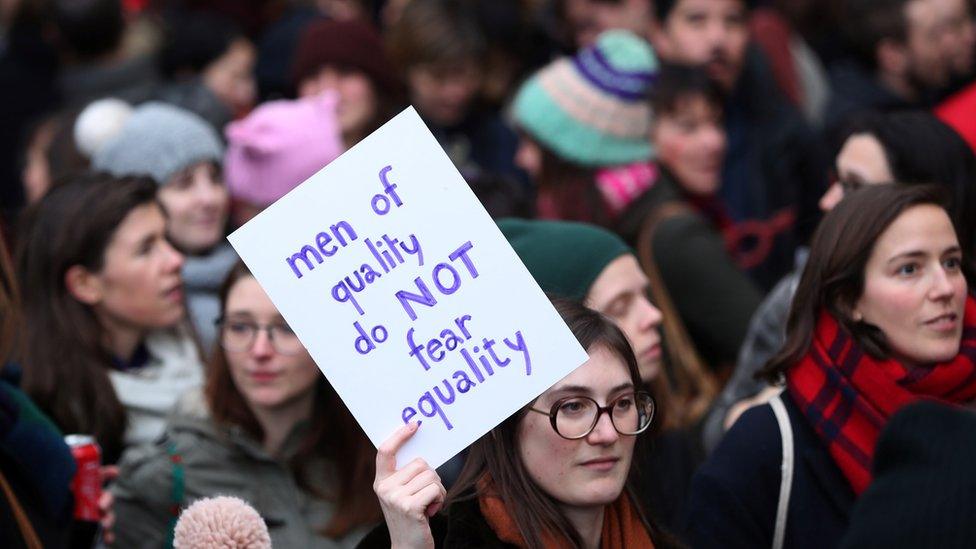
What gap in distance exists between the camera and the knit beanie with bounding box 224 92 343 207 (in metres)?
6.25

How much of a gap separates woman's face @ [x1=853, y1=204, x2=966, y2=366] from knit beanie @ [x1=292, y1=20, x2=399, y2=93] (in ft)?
12.9

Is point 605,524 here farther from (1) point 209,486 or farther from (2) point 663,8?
(2) point 663,8

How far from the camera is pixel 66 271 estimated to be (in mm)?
4754

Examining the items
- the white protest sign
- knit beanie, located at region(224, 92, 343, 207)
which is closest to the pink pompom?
the white protest sign

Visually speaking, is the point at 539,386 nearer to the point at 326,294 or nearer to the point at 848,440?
the point at 326,294

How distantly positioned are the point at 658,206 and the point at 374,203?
251 cm

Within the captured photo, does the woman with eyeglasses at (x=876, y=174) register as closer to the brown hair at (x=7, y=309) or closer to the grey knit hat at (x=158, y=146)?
the brown hair at (x=7, y=309)

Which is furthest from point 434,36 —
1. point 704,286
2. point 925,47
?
point 704,286

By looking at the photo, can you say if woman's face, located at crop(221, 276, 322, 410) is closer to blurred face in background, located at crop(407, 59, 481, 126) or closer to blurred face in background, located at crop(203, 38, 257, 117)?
blurred face in background, located at crop(407, 59, 481, 126)

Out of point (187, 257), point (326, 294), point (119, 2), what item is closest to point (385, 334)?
point (326, 294)

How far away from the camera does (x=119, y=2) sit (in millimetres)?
7883

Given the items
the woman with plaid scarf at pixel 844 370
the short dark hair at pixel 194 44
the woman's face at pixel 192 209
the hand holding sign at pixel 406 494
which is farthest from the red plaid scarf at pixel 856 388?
the short dark hair at pixel 194 44

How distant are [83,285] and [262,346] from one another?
3.03 feet

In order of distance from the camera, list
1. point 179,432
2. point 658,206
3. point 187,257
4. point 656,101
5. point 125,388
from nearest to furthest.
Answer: point 179,432 < point 125,388 < point 658,206 < point 187,257 < point 656,101
